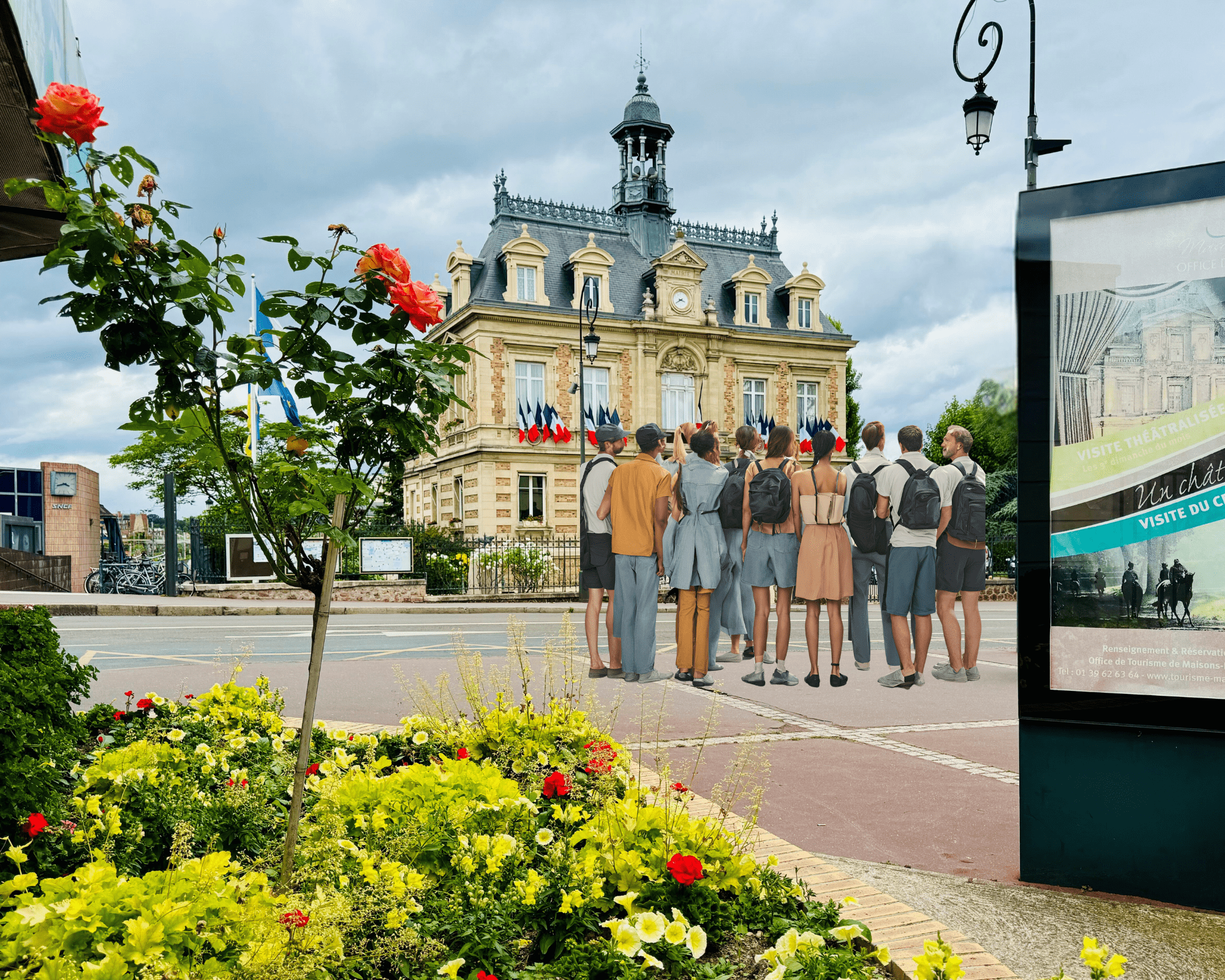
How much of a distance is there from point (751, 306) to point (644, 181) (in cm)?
1123

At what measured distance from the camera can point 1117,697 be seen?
4297 millimetres

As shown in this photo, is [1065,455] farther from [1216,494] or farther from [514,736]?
[514,736]

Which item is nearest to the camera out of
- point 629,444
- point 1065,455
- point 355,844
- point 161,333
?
point 161,333

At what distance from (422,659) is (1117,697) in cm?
1016

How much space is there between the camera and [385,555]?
2555cm

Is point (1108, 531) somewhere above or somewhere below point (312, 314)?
below

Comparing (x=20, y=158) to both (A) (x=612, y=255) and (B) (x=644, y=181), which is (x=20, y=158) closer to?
(A) (x=612, y=255)

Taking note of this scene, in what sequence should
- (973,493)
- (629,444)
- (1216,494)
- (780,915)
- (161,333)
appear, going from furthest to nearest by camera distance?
(629,444) → (973,493) → (1216,494) → (780,915) → (161,333)

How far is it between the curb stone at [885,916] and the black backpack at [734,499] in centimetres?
191

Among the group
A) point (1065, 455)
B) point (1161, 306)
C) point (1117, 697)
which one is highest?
point (1161, 306)

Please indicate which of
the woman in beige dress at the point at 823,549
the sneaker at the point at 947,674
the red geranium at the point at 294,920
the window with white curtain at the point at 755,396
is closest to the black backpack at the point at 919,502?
the woman in beige dress at the point at 823,549

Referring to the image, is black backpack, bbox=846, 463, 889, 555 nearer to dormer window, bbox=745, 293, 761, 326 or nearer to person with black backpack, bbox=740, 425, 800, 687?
person with black backpack, bbox=740, 425, 800, 687

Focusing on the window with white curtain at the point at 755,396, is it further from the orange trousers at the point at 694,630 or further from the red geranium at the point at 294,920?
the red geranium at the point at 294,920

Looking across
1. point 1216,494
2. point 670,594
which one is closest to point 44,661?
point 670,594
